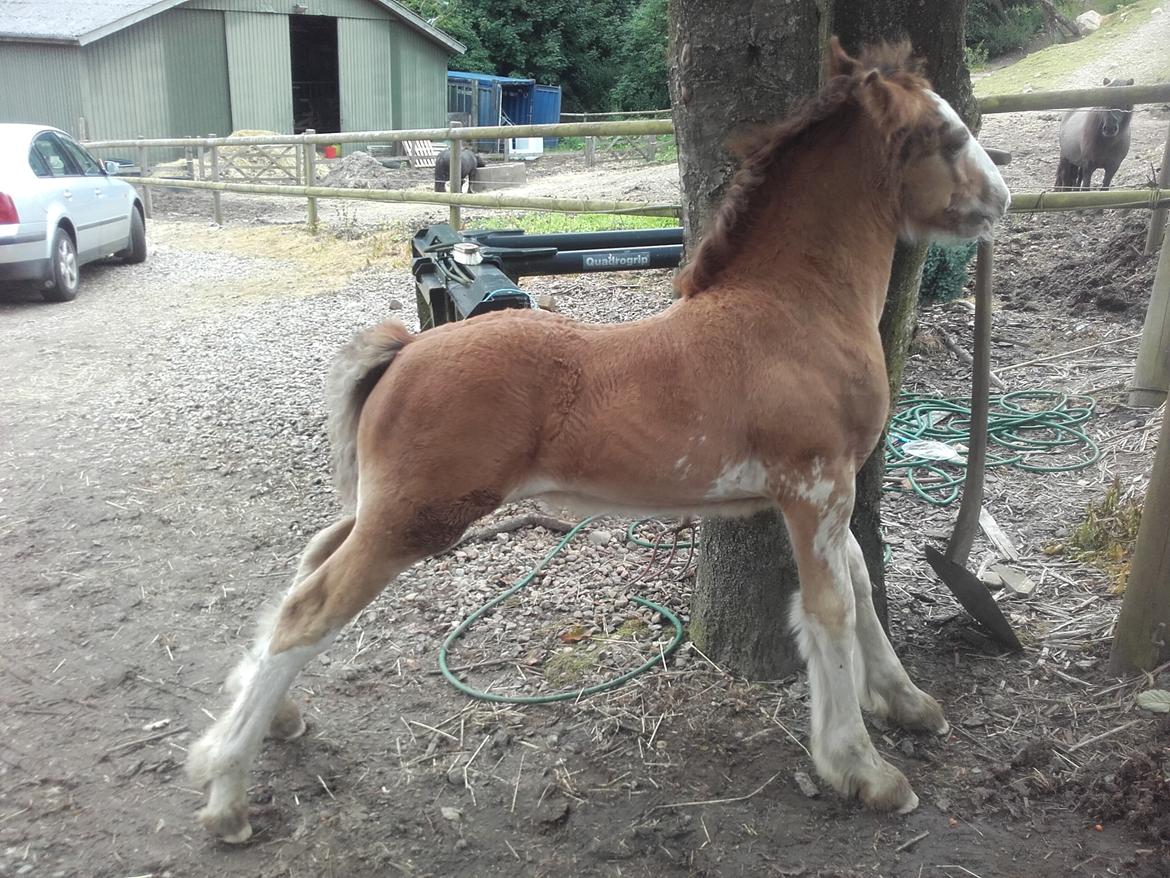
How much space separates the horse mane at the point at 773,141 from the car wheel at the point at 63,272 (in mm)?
10041

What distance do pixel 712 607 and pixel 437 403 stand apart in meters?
1.55

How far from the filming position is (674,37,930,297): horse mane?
2.62m

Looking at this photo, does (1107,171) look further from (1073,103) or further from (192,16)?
(192,16)

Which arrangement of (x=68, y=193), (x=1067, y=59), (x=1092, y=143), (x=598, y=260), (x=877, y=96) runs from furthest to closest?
1. (x=1067, y=59)
2. (x=1092, y=143)
3. (x=68, y=193)
4. (x=598, y=260)
5. (x=877, y=96)

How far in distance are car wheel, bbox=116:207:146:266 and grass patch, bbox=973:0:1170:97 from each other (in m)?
16.3

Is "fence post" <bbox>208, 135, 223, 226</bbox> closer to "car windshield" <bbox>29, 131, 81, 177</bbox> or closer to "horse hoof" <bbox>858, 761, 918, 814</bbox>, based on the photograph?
"car windshield" <bbox>29, 131, 81, 177</bbox>

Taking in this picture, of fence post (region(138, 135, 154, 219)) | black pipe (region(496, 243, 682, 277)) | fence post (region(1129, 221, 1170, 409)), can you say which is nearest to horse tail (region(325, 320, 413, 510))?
black pipe (region(496, 243, 682, 277))

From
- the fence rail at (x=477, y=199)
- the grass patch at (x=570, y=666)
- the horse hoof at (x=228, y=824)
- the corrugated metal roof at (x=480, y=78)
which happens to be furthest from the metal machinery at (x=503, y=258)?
the corrugated metal roof at (x=480, y=78)

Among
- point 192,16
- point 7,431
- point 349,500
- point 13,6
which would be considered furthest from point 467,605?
point 13,6

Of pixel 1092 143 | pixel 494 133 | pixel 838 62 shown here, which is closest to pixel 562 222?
pixel 494 133

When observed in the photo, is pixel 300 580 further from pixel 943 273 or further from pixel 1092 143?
pixel 1092 143

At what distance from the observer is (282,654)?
106 inches

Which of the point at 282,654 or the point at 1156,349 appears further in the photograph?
the point at 1156,349

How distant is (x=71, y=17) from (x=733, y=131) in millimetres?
28667
